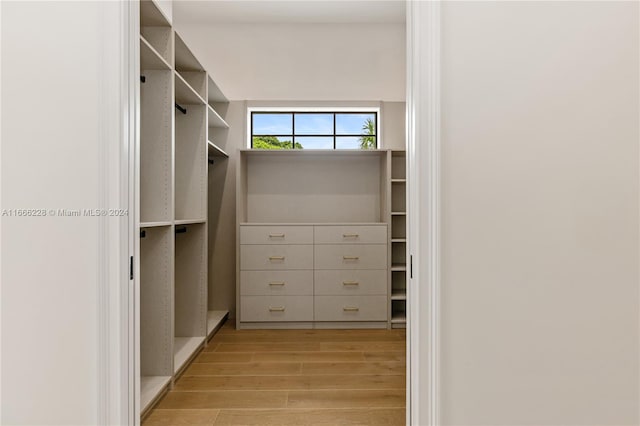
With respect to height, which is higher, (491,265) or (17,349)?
(491,265)

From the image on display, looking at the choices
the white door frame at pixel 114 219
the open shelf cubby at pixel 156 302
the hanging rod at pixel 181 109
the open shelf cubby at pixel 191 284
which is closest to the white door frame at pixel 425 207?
the white door frame at pixel 114 219

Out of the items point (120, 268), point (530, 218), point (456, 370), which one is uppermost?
point (530, 218)

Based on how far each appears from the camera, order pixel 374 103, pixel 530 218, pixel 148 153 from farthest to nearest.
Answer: pixel 374 103
pixel 148 153
pixel 530 218

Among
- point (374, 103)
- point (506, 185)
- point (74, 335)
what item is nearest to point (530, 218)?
point (506, 185)

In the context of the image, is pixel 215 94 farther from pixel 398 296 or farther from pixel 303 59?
pixel 398 296

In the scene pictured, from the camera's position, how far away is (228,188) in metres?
3.87

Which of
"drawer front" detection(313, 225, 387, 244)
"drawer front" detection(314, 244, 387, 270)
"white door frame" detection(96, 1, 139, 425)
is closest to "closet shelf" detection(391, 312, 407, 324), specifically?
"drawer front" detection(314, 244, 387, 270)

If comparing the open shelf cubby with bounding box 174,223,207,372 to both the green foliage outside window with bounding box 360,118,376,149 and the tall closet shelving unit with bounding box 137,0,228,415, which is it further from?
the green foliage outside window with bounding box 360,118,376,149

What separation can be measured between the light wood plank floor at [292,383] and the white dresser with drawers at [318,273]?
21 centimetres

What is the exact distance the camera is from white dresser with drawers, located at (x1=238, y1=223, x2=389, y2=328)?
347cm

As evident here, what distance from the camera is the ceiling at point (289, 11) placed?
3.55m

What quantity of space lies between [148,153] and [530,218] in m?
1.94

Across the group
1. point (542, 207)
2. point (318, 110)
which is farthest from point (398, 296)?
point (542, 207)

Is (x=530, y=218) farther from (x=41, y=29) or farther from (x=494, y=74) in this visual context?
(x=41, y=29)
